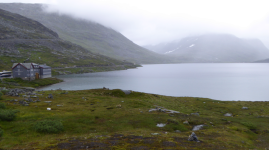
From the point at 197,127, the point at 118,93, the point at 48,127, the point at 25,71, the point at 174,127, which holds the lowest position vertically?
the point at 197,127

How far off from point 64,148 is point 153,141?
36.3ft

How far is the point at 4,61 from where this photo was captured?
166 m

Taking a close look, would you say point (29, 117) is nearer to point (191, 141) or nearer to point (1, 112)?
point (1, 112)

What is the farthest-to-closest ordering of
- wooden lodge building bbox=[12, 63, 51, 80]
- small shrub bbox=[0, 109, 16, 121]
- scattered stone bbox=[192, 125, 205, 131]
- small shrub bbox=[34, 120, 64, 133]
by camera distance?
wooden lodge building bbox=[12, 63, 51, 80]
scattered stone bbox=[192, 125, 205, 131]
small shrub bbox=[0, 109, 16, 121]
small shrub bbox=[34, 120, 64, 133]

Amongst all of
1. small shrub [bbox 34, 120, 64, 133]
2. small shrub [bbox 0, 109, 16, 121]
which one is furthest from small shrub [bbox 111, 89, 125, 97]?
small shrub [bbox 0, 109, 16, 121]

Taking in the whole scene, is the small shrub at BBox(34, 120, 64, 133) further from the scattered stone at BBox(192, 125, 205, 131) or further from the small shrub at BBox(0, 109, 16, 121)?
the scattered stone at BBox(192, 125, 205, 131)

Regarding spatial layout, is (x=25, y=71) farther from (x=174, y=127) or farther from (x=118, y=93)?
(x=174, y=127)

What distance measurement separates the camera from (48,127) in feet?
85.7

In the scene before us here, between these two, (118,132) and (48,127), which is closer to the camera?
(48,127)

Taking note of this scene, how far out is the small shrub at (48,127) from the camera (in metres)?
25.9

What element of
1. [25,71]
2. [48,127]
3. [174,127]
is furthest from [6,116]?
[25,71]

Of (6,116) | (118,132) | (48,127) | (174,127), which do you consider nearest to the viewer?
(48,127)

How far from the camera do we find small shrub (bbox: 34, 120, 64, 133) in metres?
25.9

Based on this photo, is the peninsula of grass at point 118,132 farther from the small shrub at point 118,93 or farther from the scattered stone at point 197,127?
the small shrub at point 118,93
